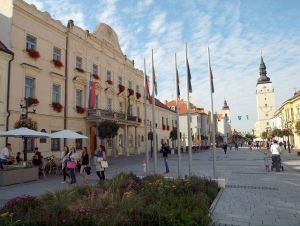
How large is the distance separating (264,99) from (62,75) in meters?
103

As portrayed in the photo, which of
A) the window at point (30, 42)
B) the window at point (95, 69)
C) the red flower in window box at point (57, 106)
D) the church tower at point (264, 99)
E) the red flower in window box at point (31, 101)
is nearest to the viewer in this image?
the red flower in window box at point (31, 101)

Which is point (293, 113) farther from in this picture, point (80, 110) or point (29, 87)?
point (29, 87)

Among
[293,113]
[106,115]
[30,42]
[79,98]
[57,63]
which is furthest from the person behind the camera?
[293,113]

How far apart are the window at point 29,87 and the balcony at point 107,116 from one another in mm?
7187

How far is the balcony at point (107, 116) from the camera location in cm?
3209

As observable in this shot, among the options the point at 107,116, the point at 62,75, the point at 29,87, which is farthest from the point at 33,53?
the point at 107,116

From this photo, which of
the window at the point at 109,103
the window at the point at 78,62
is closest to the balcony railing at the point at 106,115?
the window at the point at 109,103

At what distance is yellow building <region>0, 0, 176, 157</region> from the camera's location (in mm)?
24359

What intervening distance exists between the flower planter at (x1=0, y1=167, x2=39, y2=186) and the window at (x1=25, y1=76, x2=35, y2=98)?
10.5 metres

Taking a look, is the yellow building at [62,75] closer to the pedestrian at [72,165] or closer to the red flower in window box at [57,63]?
the red flower in window box at [57,63]

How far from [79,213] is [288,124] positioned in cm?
5967

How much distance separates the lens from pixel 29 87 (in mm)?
25797

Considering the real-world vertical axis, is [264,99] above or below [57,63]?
above

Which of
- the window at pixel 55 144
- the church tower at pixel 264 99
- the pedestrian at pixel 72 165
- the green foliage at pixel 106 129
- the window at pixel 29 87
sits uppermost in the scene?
the church tower at pixel 264 99
